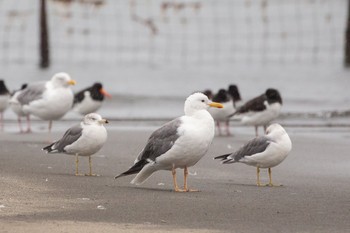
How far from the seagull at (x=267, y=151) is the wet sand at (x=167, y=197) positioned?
0.25m

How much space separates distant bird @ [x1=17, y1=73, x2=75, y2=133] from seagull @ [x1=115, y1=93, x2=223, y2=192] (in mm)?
6743

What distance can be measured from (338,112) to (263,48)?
1898 cm

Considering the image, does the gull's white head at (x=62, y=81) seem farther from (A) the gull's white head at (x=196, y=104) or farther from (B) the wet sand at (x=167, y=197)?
(A) the gull's white head at (x=196, y=104)

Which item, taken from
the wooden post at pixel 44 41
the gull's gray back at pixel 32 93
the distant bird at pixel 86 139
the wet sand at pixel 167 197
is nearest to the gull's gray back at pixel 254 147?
the wet sand at pixel 167 197

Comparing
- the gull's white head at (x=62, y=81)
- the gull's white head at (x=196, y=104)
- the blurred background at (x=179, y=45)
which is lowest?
the blurred background at (x=179, y=45)

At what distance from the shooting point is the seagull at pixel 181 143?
10.5 m

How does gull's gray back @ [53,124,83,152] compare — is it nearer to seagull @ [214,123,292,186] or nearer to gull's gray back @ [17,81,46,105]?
seagull @ [214,123,292,186]

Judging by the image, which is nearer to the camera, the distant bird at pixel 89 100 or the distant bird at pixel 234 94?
the distant bird at pixel 89 100

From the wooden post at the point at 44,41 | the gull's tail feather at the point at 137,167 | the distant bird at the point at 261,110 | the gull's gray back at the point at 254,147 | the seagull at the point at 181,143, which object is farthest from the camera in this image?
the wooden post at the point at 44,41

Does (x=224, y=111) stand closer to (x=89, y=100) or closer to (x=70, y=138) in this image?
(x=89, y=100)

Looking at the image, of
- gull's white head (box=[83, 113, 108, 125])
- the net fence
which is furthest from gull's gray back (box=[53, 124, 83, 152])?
the net fence

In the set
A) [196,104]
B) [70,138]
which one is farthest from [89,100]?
[196,104]

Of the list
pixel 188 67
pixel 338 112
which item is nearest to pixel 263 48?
pixel 188 67

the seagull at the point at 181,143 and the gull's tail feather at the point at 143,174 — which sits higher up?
the seagull at the point at 181,143
